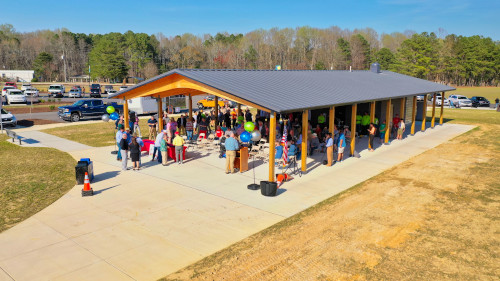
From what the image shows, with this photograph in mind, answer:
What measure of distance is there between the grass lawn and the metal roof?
4643mm

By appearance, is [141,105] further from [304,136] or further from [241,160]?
[304,136]

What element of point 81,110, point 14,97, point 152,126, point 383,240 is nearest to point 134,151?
point 152,126

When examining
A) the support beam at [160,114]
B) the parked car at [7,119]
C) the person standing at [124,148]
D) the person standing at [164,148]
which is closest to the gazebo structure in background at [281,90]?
the support beam at [160,114]

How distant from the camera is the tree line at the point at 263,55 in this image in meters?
89.2

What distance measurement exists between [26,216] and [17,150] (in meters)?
10.1

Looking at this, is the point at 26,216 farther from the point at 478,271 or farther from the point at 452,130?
the point at 452,130

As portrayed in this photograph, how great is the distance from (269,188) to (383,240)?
4099 millimetres

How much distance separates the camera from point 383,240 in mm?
8531

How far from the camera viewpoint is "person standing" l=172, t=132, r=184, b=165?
1549 centimetres

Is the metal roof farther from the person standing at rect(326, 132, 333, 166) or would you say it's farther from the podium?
the podium

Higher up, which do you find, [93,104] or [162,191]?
[93,104]

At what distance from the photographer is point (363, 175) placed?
46.8 ft

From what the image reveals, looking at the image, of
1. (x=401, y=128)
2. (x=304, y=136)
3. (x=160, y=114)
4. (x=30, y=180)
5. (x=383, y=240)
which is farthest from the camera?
(x=401, y=128)

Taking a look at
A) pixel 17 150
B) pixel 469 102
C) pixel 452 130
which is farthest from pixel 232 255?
pixel 469 102
